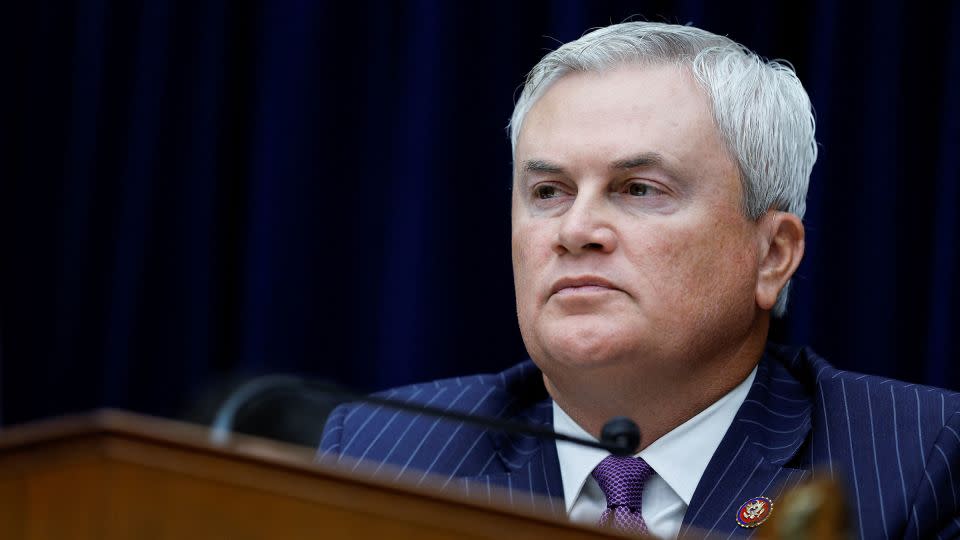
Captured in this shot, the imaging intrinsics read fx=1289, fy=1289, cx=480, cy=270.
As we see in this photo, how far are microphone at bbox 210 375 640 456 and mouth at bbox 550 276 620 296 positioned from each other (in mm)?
287

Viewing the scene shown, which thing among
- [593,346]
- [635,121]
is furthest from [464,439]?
[635,121]

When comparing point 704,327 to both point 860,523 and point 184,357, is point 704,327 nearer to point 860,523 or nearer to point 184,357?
point 860,523

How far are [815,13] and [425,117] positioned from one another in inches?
33.0

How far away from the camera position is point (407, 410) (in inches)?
63.6

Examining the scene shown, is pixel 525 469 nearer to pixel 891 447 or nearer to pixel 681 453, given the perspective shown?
pixel 681 453

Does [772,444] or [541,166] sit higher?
[541,166]

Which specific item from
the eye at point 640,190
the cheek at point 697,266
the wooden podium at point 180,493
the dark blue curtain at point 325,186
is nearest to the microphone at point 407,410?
the wooden podium at point 180,493

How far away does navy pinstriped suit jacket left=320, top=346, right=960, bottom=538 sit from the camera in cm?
179

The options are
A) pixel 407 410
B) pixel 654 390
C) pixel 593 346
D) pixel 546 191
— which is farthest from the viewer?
pixel 546 191

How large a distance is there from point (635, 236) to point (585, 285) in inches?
4.2

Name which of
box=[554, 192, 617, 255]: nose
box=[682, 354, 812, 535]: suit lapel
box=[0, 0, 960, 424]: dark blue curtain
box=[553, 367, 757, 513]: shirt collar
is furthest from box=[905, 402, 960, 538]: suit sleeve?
box=[0, 0, 960, 424]: dark blue curtain

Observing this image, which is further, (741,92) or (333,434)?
(333,434)

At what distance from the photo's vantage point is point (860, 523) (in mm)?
1777

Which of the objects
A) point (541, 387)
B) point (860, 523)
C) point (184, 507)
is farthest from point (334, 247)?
point (184, 507)
